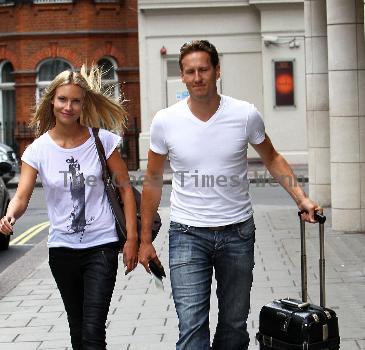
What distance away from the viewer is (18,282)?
1091 centimetres

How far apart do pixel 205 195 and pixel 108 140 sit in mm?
739

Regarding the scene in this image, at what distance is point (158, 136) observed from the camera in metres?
5.50

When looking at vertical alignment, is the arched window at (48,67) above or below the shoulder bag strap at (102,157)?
above

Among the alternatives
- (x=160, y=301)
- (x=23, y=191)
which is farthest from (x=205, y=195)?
(x=160, y=301)

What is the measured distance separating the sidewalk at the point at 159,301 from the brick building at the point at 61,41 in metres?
20.1

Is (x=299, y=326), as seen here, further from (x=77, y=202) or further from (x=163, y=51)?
(x=163, y=51)

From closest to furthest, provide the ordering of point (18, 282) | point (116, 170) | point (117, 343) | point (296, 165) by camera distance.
A: point (116, 170) → point (117, 343) → point (18, 282) → point (296, 165)

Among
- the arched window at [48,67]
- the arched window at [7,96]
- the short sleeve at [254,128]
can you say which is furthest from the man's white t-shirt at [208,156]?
the arched window at [7,96]

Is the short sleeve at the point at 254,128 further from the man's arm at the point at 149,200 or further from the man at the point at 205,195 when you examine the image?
the man's arm at the point at 149,200

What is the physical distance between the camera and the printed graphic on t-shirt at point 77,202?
5711mm

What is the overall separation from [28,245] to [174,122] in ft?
32.7

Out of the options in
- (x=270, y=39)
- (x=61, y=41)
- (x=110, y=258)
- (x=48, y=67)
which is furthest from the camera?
(x=48, y=67)

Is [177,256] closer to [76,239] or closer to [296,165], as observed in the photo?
[76,239]

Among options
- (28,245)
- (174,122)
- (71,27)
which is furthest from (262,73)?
(174,122)
